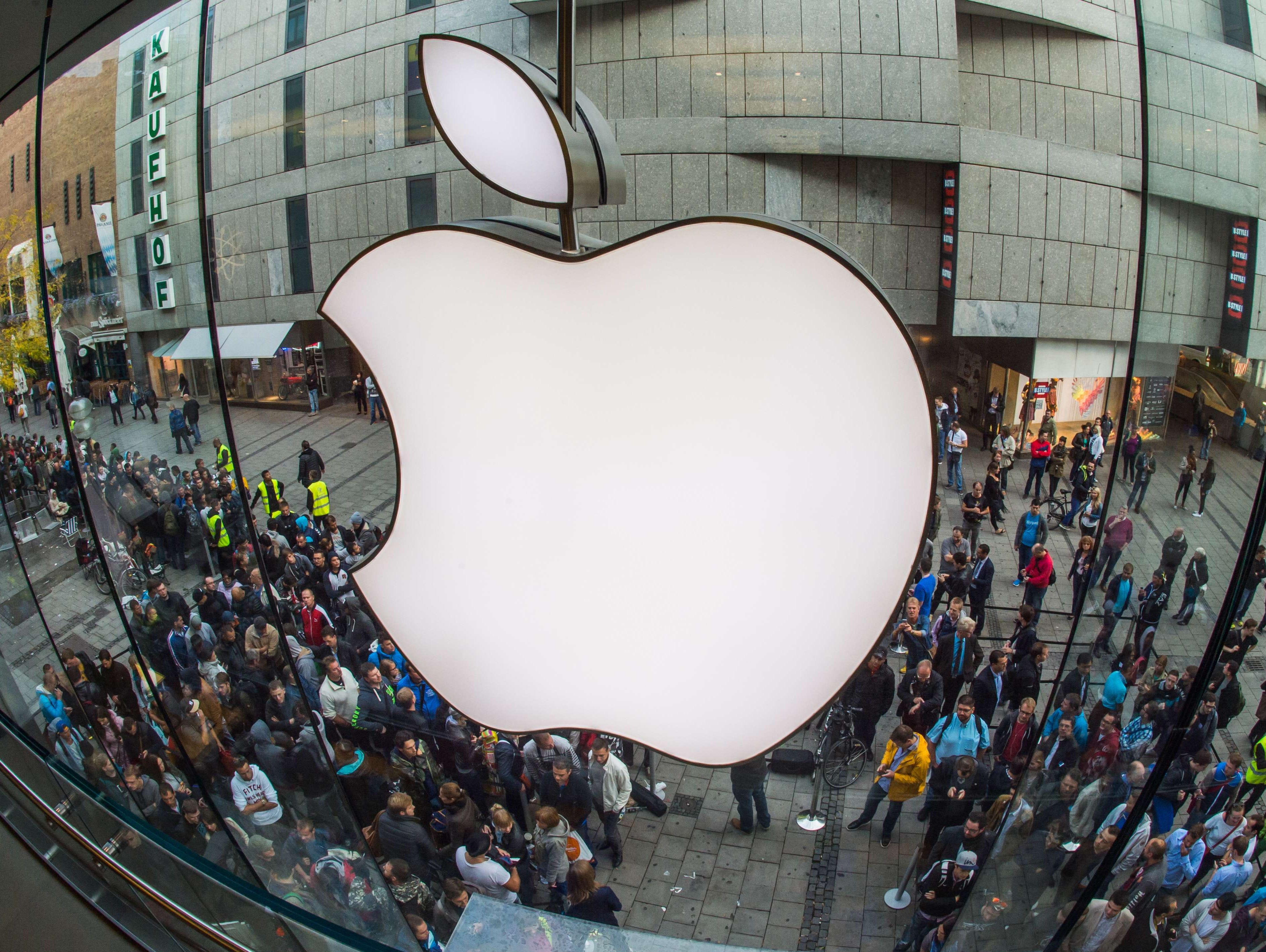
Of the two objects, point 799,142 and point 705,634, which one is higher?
point 799,142

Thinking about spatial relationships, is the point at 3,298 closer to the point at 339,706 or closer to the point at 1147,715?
the point at 339,706

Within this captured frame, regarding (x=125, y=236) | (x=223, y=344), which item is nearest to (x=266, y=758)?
(x=223, y=344)

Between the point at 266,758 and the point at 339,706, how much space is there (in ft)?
1.84

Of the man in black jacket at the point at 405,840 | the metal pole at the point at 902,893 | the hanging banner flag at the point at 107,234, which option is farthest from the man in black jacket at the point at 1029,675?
the hanging banner flag at the point at 107,234

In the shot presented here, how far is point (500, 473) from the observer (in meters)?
1.89

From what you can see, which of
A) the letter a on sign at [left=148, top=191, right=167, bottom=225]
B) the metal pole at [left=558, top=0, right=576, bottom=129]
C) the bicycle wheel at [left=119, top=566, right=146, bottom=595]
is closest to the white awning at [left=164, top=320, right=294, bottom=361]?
the letter a on sign at [left=148, top=191, right=167, bottom=225]

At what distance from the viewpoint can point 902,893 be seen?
3.78m

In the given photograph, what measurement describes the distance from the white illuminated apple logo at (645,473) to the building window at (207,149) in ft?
6.33

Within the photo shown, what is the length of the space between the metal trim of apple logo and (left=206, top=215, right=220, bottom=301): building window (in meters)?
1.71

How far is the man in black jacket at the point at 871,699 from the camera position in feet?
12.5

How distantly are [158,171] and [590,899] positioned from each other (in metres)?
3.83

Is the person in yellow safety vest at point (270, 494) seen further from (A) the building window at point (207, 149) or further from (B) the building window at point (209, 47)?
(B) the building window at point (209, 47)

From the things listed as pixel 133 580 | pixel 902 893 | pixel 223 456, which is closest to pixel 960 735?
pixel 902 893

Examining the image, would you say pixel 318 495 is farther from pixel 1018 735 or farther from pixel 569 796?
pixel 1018 735
